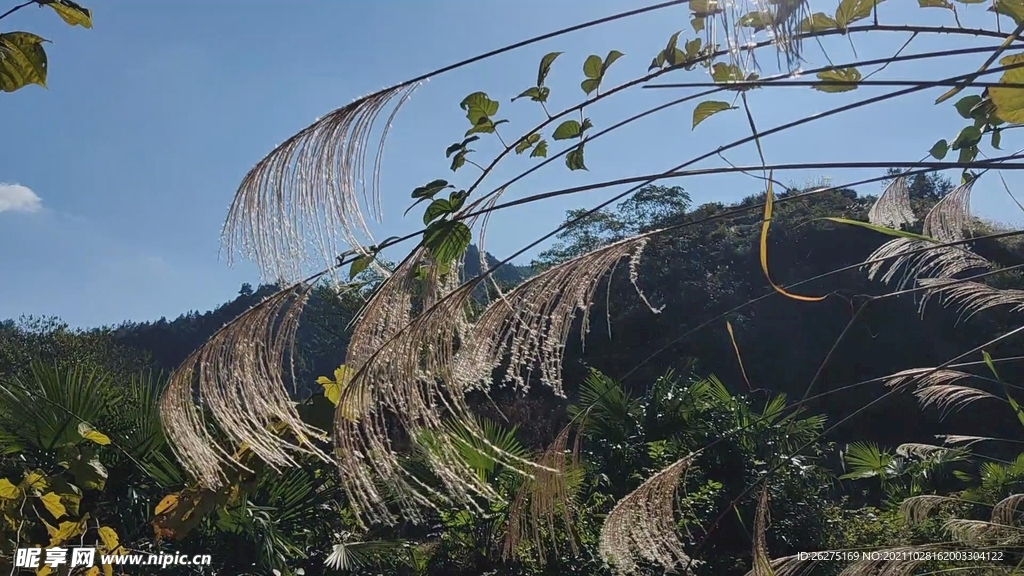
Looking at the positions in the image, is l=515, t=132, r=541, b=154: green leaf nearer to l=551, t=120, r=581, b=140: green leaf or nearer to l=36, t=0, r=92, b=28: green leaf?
l=551, t=120, r=581, b=140: green leaf

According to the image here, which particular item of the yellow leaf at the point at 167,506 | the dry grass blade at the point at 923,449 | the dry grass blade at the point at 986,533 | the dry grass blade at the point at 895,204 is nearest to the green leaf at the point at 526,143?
the dry grass blade at the point at 895,204

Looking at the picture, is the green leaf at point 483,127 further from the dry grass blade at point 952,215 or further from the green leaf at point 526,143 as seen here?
the dry grass blade at point 952,215

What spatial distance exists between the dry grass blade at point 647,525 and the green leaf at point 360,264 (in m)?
0.61

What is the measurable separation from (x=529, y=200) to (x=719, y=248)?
51.7 ft

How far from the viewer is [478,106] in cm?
95

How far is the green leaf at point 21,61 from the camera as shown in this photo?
0.94m

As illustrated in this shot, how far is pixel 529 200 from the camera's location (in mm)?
817

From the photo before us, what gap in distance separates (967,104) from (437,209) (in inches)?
40.9

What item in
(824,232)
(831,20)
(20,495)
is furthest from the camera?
(824,232)

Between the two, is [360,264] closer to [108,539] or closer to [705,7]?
[705,7]

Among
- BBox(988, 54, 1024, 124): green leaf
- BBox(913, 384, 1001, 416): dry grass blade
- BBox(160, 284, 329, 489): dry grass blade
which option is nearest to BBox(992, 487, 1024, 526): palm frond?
BBox(913, 384, 1001, 416): dry grass blade

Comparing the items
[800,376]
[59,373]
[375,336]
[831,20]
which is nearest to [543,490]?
[375,336]

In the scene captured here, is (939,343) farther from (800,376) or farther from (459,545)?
(459,545)

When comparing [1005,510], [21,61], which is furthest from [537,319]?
[1005,510]
